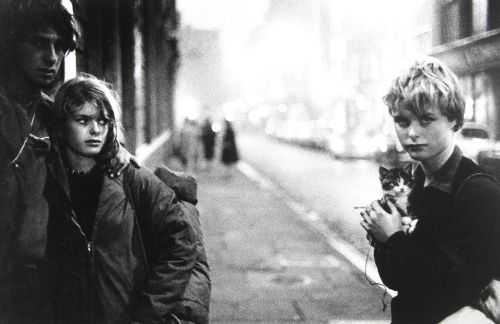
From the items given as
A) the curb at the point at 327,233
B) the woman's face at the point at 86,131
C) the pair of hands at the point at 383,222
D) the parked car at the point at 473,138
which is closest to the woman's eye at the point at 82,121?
the woman's face at the point at 86,131

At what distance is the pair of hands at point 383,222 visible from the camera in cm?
227

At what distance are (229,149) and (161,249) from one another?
19569 mm

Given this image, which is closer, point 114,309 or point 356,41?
point 114,309

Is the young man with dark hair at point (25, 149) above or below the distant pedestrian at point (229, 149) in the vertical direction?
above

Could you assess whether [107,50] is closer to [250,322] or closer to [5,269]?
[250,322]

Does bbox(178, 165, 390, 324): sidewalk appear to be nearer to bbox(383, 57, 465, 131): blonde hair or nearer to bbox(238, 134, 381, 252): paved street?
bbox(238, 134, 381, 252): paved street

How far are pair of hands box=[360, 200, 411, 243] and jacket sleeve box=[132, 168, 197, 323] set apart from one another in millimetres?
803

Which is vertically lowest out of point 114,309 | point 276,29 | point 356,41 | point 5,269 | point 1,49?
point 114,309

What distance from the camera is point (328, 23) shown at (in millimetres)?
69312

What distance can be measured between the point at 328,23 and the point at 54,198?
2737 inches

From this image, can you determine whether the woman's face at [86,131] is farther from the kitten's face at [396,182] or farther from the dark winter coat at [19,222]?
the kitten's face at [396,182]

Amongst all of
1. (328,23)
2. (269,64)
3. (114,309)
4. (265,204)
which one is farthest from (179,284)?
(269,64)

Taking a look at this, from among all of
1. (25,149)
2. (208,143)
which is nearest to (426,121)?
(25,149)

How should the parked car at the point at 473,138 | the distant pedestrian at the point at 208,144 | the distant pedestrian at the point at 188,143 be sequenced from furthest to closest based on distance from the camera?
1. the distant pedestrian at the point at 208,144
2. the distant pedestrian at the point at 188,143
3. the parked car at the point at 473,138
